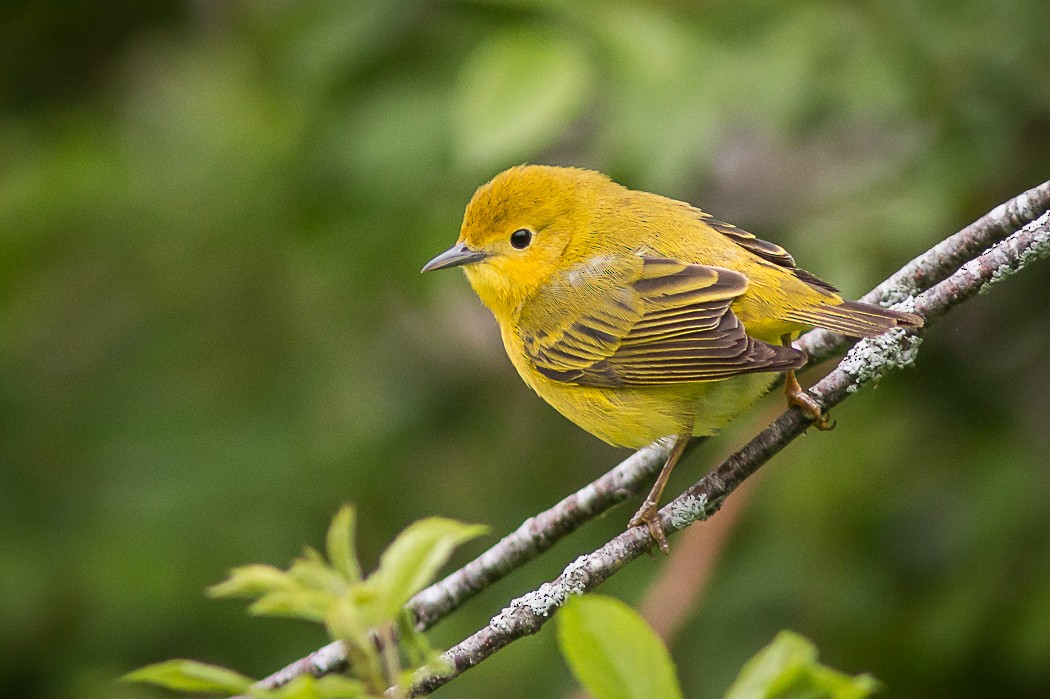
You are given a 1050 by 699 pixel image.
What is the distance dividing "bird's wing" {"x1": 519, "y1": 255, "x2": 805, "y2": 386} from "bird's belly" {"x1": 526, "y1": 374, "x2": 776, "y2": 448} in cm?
5

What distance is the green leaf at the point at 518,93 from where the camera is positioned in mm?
3244

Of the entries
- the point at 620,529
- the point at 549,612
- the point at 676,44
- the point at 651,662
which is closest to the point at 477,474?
the point at 620,529

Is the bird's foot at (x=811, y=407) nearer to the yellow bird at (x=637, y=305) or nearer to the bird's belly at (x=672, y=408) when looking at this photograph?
the yellow bird at (x=637, y=305)

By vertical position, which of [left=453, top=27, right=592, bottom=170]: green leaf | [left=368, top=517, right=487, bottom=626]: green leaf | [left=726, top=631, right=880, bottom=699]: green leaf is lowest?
[left=726, top=631, right=880, bottom=699]: green leaf

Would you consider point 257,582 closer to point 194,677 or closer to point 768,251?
point 194,677

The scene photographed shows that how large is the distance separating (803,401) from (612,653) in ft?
4.72

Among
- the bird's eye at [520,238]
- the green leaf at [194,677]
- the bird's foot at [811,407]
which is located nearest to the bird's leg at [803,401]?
the bird's foot at [811,407]

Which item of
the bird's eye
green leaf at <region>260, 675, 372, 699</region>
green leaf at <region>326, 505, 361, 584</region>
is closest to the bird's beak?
the bird's eye

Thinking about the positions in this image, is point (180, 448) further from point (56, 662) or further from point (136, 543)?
point (56, 662)

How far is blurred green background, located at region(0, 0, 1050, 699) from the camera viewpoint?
3.78m

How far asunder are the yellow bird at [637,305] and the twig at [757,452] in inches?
2.6

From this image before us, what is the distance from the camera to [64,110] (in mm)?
5305

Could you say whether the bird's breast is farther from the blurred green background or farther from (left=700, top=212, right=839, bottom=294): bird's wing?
the blurred green background

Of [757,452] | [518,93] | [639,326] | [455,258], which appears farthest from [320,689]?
[455,258]
